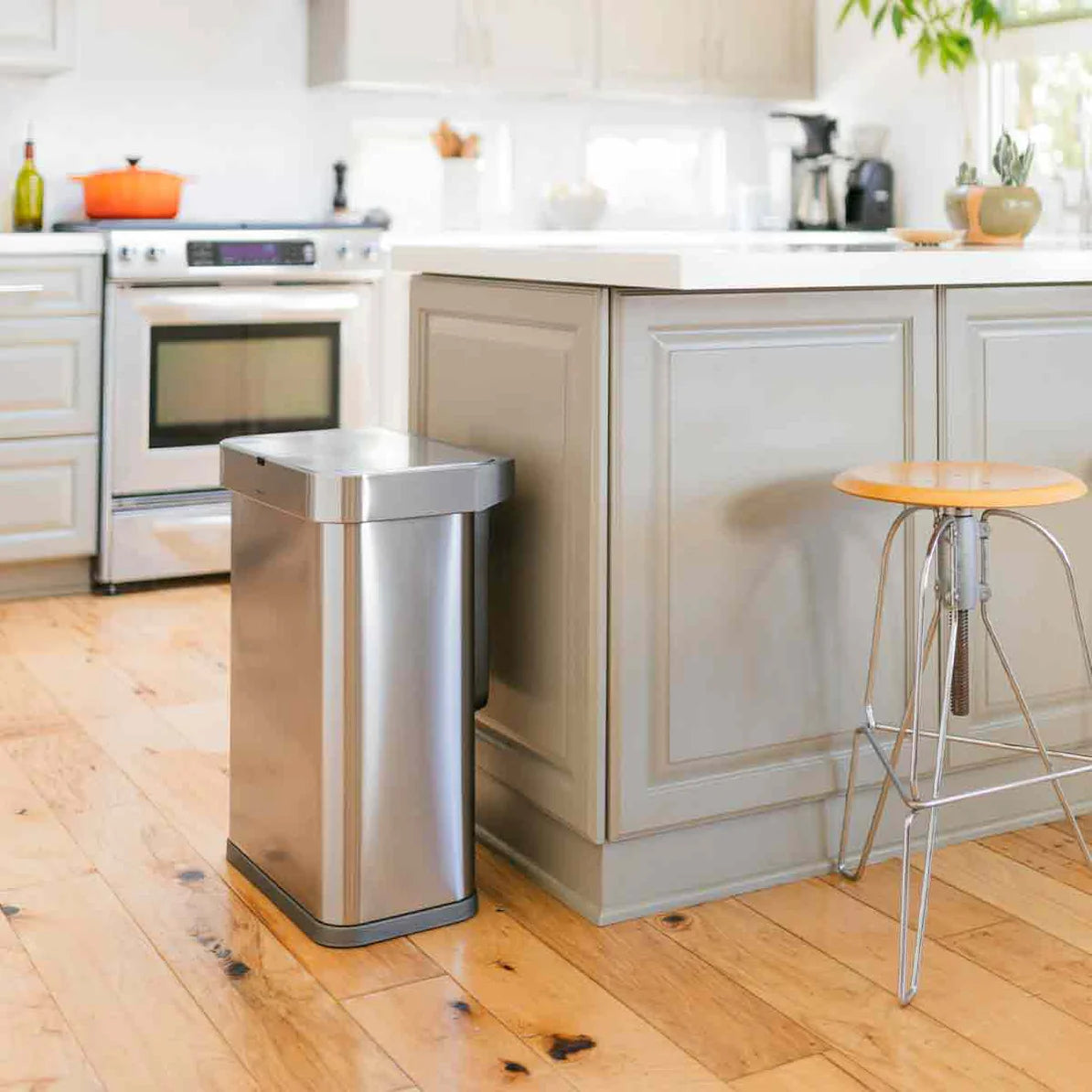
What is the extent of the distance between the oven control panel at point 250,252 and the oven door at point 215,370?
0.08 metres

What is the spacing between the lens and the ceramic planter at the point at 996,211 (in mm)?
3033

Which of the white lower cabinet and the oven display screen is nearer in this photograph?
the white lower cabinet

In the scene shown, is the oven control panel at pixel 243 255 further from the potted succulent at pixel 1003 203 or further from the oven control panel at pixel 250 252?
the potted succulent at pixel 1003 203

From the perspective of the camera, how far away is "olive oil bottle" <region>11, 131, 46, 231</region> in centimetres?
481

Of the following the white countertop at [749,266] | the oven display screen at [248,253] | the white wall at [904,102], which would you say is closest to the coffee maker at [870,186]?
the white wall at [904,102]

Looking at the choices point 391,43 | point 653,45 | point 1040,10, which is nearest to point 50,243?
point 391,43

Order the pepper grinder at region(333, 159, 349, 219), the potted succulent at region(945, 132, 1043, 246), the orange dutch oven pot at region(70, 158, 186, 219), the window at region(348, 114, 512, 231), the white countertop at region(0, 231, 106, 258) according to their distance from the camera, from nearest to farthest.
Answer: the potted succulent at region(945, 132, 1043, 246) < the white countertop at region(0, 231, 106, 258) < the orange dutch oven pot at region(70, 158, 186, 219) < the pepper grinder at region(333, 159, 349, 219) < the window at region(348, 114, 512, 231)

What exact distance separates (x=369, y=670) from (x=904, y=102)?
14.4ft

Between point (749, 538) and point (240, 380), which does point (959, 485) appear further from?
point (240, 380)

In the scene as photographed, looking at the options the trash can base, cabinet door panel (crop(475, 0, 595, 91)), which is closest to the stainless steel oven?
cabinet door panel (crop(475, 0, 595, 91))

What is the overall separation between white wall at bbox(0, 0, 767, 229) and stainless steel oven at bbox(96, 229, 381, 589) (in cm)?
64

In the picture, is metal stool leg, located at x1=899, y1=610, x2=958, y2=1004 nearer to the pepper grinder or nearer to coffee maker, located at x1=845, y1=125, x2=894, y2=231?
the pepper grinder

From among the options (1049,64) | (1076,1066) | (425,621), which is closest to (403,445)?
(425,621)

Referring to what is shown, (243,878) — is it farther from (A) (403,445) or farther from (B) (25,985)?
(A) (403,445)
